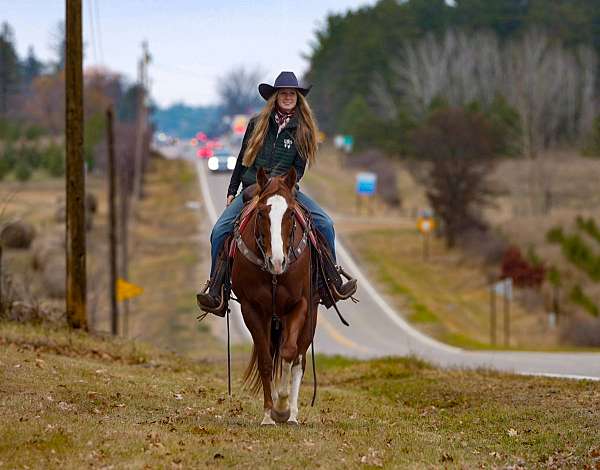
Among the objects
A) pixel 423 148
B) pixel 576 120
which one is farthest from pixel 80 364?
pixel 576 120

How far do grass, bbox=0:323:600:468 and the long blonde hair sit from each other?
9.25 ft

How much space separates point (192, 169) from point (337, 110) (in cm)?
1944

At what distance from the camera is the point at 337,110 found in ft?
426

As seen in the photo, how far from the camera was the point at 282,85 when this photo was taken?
1251 centimetres

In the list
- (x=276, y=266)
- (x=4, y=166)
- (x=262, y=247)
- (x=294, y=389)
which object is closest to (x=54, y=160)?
(x=4, y=166)

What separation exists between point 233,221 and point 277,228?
1455mm

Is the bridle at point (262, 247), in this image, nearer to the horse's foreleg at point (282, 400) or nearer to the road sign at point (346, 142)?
the horse's foreleg at point (282, 400)

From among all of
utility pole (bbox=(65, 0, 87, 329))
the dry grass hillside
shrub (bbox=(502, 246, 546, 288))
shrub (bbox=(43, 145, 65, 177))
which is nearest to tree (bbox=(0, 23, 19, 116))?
shrub (bbox=(43, 145, 65, 177))

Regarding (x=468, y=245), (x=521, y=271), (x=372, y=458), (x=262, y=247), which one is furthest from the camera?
(x=468, y=245)

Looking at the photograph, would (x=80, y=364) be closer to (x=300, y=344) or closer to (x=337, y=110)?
(x=300, y=344)

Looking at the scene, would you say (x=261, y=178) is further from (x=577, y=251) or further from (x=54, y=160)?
(x=54, y=160)

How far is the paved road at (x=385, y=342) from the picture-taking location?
3023 cm

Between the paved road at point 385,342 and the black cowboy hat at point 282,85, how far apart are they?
15098 mm

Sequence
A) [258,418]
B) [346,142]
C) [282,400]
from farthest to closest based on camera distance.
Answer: [346,142] < [258,418] < [282,400]
